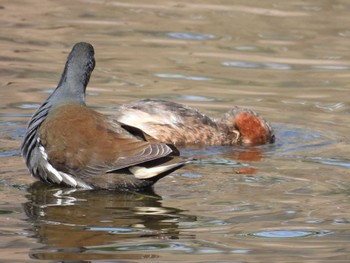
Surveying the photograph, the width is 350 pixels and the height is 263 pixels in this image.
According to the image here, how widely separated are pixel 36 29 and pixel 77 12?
1420 millimetres

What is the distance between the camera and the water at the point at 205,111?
757cm

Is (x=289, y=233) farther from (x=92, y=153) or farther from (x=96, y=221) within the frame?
(x=92, y=153)

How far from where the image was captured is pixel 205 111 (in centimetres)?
1281

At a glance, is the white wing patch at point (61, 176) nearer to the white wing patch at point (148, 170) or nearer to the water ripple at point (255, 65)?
the white wing patch at point (148, 170)

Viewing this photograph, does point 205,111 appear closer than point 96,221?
No

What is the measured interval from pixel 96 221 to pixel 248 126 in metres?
3.96

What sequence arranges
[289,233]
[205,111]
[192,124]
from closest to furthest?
[289,233], [192,124], [205,111]

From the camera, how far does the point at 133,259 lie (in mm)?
7023

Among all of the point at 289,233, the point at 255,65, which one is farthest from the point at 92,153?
the point at 255,65

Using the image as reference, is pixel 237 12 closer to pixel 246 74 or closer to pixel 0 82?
pixel 246 74

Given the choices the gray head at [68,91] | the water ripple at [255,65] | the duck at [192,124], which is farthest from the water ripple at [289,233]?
the water ripple at [255,65]

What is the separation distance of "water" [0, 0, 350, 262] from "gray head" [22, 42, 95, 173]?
348mm

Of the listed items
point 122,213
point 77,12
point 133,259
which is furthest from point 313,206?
point 77,12

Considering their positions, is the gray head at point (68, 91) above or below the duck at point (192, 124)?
above
